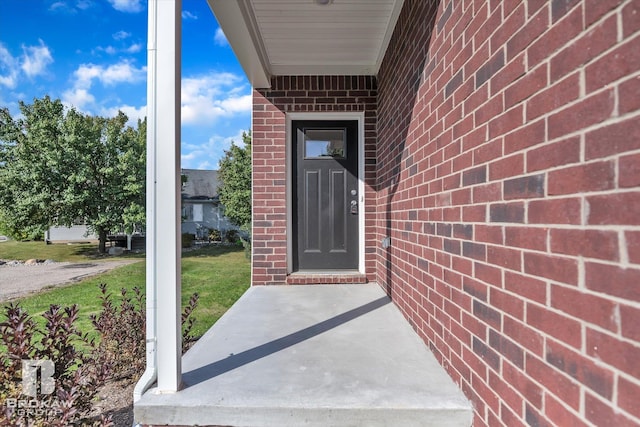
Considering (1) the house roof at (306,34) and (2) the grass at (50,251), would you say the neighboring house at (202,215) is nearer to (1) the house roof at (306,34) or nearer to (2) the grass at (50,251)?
(2) the grass at (50,251)

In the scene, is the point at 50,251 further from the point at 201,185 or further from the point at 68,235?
the point at 201,185

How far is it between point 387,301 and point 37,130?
47.4ft

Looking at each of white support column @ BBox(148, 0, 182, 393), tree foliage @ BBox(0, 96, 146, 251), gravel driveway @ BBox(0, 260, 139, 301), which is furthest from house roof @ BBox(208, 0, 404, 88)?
tree foliage @ BBox(0, 96, 146, 251)

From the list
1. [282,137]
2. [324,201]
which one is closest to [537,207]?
[324,201]

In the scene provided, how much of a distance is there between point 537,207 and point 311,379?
1.27 meters

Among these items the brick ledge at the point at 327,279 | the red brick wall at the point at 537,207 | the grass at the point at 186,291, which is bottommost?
the grass at the point at 186,291

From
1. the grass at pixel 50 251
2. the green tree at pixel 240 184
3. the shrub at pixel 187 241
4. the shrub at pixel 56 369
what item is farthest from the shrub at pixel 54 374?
the shrub at pixel 187 241

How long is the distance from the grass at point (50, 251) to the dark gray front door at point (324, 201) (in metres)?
12.3

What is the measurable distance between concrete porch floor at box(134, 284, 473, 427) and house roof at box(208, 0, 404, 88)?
242 centimetres

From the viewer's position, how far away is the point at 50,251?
14.5 m

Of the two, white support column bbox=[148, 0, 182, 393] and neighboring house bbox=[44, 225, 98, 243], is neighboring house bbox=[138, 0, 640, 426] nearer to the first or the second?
white support column bbox=[148, 0, 182, 393]

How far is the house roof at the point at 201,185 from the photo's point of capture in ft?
70.2

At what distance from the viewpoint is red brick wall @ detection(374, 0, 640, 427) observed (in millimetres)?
669

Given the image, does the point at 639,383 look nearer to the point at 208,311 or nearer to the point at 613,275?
the point at 613,275
